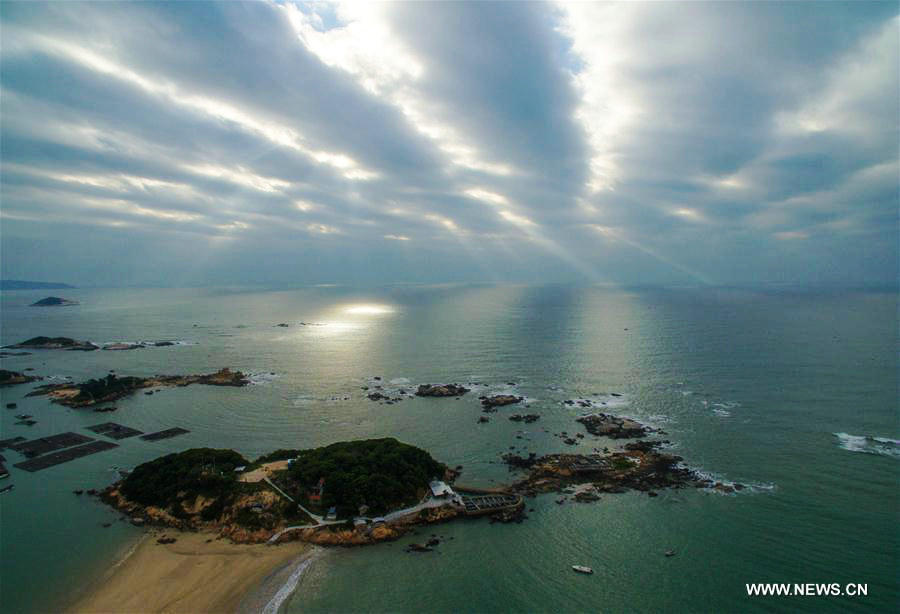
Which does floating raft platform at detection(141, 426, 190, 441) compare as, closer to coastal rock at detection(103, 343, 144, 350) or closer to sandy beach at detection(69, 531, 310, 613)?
sandy beach at detection(69, 531, 310, 613)

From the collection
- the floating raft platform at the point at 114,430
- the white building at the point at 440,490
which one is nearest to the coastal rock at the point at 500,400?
the white building at the point at 440,490

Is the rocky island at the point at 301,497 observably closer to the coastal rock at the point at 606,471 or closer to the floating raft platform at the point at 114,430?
the coastal rock at the point at 606,471

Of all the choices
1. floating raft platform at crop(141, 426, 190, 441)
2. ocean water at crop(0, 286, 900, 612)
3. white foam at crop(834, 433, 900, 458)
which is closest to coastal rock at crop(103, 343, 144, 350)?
ocean water at crop(0, 286, 900, 612)

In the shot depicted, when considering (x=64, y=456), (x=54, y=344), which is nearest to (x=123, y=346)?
(x=54, y=344)

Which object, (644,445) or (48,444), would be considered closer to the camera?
(644,445)

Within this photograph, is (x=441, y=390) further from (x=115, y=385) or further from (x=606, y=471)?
(x=115, y=385)
